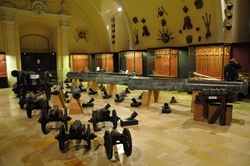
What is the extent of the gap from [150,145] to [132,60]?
31.4 feet

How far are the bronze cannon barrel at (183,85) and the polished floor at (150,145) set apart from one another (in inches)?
31.7

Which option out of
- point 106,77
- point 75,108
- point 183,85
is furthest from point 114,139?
point 106,77

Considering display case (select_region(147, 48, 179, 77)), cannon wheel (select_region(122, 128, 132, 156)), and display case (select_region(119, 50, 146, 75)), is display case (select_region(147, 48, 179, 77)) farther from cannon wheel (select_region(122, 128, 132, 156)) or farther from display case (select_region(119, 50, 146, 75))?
cannon wheel (select_region(122, 128, 132, 156))

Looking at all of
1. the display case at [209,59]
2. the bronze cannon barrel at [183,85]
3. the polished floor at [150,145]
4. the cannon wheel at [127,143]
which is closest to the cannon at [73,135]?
the polished floor at [150,145]

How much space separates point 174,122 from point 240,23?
6.58 meters

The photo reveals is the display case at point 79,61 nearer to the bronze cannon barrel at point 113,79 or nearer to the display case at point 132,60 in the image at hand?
the display case at point 132,60

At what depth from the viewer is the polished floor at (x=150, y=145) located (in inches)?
112

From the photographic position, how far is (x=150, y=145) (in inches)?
132

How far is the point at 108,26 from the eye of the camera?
52.2 feet

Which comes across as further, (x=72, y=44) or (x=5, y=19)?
(x=72, y=44)

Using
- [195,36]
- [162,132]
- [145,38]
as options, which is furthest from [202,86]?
[145,38]

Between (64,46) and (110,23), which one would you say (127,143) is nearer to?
(64,46)

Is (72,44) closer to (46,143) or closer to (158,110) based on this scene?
(158,110)

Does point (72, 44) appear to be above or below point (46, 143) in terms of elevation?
above
